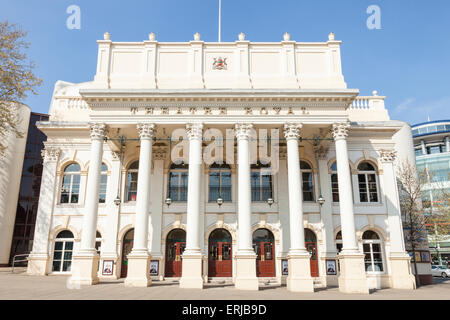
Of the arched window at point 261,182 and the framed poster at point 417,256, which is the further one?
the framed poster at point 417,256

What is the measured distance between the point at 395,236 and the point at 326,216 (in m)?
3.92

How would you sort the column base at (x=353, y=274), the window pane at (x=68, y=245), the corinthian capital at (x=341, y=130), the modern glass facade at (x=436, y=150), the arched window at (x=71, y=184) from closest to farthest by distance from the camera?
the column base at (x=353, y=274) < the corinthian capital at (x=341, y=130) < the window pane at (x=68, y=245) < the arched window at (x=71, y=184) < the modern glass facade at (x=436, y=150)

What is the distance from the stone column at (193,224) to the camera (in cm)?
1625

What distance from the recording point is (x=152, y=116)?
18406mm

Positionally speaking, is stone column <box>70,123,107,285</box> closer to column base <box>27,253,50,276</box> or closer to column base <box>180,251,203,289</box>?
column base <box>180,251,203,289</box>

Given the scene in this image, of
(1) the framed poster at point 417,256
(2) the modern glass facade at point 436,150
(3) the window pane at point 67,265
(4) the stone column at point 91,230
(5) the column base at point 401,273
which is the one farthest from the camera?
A: (2) the modern glass facade at point 436,150

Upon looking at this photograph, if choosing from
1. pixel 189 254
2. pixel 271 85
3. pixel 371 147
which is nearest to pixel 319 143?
pixel 371 147

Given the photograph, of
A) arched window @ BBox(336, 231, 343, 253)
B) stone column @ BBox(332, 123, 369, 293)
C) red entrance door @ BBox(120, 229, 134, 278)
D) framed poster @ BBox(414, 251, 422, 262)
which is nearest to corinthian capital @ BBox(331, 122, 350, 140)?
stone column @ BBox(332, 123, 369, 293)

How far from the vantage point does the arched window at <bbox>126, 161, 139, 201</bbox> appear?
21.9 m

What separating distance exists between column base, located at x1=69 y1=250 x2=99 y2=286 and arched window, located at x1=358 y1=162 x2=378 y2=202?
50.9 feet

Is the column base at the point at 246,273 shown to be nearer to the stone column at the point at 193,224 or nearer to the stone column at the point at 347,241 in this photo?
the stone column at the point at 193,224

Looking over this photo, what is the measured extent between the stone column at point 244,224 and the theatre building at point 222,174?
6 centimetres

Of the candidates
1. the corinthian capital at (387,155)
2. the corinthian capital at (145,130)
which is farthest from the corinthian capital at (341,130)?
the corinthian capital at (145,130)

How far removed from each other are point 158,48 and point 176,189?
8378 mm
